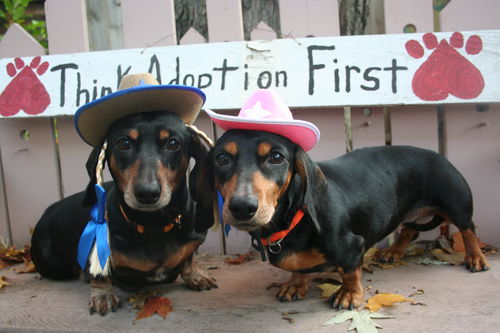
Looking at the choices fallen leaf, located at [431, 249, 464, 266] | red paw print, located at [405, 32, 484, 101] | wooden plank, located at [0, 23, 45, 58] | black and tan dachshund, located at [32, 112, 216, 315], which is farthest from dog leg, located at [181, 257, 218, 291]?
wooden plank, located at [0, 23, 45, 58]

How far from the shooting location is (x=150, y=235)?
Result: 7.02ft

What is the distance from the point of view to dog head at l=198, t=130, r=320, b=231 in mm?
1697

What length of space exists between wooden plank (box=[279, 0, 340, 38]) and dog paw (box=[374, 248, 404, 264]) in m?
1.41

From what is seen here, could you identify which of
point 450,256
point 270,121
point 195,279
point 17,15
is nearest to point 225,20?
point 270,121

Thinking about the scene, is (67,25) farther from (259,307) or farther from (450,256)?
(450,256)

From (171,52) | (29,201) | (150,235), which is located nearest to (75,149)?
(29,201)

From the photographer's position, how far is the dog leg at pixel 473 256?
239 centimetres

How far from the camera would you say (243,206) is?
1654 mm

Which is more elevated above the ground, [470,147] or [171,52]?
[171,52]

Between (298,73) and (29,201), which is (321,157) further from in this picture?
(29,201)

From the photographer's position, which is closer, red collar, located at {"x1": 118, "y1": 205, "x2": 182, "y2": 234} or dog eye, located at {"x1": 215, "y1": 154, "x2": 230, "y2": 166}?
dog eye, located at {"x1": 215, "y1": 154, "x2": 230, "y2": 166}

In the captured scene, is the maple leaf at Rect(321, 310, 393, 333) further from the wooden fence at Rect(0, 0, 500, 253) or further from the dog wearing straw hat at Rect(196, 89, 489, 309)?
the wooden fence at Rect(0, 0, 500, 253)

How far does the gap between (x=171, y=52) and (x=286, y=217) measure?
57.2 inches

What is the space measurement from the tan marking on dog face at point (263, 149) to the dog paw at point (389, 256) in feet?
4.23
